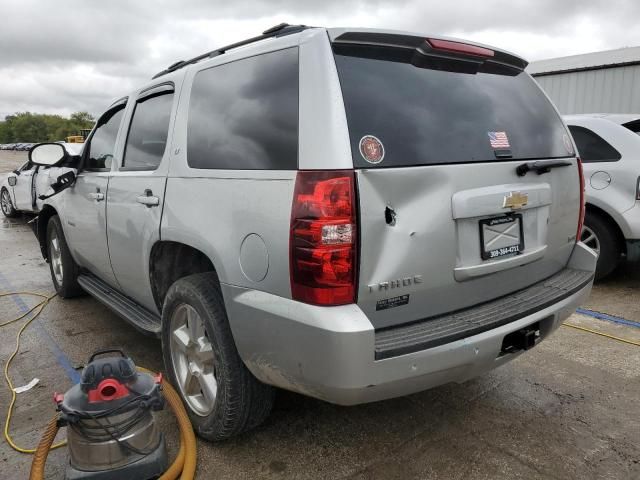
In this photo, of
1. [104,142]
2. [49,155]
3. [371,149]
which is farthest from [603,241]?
[49,155]

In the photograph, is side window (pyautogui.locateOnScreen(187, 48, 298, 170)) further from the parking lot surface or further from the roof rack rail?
the parking lot surface

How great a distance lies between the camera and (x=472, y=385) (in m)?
3.35

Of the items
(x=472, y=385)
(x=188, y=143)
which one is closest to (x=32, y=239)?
(x=188, y=143)

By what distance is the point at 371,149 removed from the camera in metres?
2.07

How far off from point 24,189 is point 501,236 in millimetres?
10477

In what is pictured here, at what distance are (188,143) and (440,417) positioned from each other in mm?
2048

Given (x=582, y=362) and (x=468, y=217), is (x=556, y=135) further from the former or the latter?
(x=582, y=362)

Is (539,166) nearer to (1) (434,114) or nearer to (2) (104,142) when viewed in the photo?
(1) (434,114)

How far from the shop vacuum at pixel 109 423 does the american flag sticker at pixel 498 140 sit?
1.93 m

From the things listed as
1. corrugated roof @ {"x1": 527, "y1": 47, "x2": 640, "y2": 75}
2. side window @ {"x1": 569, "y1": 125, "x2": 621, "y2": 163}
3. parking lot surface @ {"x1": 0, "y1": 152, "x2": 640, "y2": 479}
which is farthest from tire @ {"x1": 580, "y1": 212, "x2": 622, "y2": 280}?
corrugated roof @ {"x1": 527, "y1": 47, "x2": 640, "y2": 75}

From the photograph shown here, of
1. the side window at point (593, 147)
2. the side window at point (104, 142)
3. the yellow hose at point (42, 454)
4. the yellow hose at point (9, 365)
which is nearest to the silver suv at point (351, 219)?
the yellow hose at point (42, 454)

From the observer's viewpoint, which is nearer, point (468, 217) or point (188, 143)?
point (468, 217)

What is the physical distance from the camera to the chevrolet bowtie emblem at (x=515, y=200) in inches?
95.0

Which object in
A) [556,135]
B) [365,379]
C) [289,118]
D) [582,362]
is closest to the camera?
[365,379]
